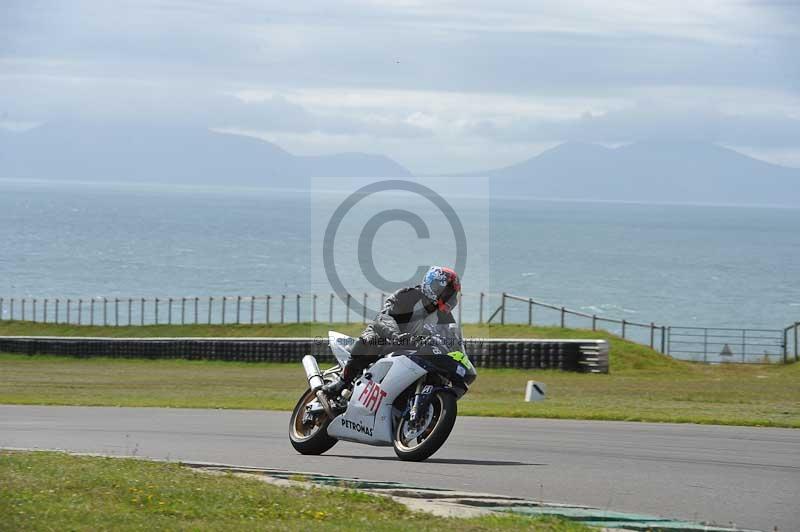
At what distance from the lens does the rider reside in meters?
11.6

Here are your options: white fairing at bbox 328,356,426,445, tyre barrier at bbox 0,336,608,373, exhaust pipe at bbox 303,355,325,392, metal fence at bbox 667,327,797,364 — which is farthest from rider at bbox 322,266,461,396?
metal fence at bbox 667,327,797,364

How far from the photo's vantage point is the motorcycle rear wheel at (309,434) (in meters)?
12.6

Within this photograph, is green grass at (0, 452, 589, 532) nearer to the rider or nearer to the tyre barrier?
the rider

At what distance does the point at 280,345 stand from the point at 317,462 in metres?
29.3

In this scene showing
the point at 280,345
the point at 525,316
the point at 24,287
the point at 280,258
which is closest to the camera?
the point at 280,345

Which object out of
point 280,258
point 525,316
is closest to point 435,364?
point 525,316

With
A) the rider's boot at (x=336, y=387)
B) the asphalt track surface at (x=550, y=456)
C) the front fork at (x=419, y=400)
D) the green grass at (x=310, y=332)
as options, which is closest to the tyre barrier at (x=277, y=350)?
the green grass at (x=310, y=332)

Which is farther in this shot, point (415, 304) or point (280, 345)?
point (280, 345)

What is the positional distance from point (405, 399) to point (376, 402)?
11.4 inches

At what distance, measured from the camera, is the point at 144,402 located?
22891mm

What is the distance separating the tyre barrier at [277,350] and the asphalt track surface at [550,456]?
16.5 metres

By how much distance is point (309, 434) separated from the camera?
12797 millimetres

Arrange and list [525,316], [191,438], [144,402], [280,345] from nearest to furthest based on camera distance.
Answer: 1. [191,438]
2. [144,402]
3. [280,345]
4. [525,316]

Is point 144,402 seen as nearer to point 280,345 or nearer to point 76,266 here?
point 280,345
